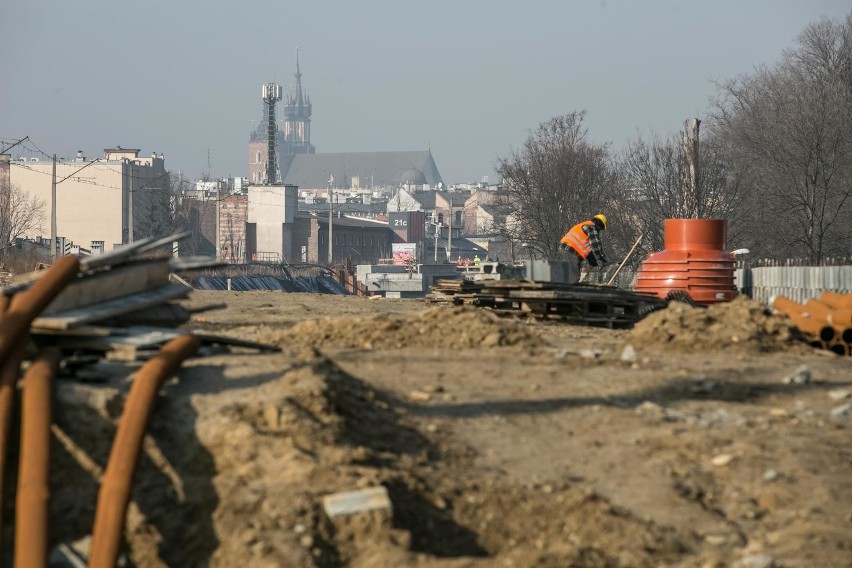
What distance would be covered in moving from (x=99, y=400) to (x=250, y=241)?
373ft

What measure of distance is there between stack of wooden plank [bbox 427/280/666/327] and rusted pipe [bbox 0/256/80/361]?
9495mm

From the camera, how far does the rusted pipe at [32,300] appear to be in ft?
27.0

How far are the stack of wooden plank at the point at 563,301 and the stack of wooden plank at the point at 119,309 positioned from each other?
7826 millimetres

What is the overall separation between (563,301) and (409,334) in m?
5.36

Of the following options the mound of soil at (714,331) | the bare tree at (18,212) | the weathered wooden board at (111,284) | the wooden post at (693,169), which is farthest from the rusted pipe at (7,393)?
the bare tree at (18,212)

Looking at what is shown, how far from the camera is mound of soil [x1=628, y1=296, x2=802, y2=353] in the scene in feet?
44.2

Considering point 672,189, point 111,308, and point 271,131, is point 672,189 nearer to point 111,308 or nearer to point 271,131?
point 111,308

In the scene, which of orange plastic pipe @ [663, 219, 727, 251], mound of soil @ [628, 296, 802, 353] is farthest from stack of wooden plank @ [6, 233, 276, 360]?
orange plastic pipe @ [663, 219, 727, 251]

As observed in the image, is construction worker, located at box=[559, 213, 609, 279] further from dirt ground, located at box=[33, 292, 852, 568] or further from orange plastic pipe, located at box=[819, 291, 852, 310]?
dirt ground, located at box=[33, 292, 852, 568]

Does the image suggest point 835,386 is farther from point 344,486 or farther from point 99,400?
point 99,400

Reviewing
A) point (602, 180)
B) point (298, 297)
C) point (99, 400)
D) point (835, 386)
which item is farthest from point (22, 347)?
point (602, 180)

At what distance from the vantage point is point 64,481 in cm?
791

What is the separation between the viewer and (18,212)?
309 feet

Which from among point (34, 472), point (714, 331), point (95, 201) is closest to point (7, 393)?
point (34, 472)
